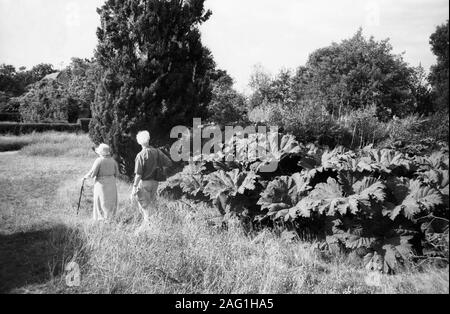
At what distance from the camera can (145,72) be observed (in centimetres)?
912

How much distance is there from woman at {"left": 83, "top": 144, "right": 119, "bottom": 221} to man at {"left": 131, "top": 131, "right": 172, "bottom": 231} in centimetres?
43

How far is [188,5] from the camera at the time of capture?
946 cm

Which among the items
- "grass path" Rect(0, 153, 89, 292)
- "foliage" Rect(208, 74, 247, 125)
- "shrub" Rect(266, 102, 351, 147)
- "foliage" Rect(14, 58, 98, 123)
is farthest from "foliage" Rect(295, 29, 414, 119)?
"grass path" Rect(0, 153, 89, 292)

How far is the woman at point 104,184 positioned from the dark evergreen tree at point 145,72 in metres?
2.49

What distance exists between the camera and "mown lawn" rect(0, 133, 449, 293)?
12.6ft

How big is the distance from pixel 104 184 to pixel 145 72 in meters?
3.63

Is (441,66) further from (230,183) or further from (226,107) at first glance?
(226,107)

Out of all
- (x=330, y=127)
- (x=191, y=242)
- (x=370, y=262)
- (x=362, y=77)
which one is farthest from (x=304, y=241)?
(x=362, y=77)

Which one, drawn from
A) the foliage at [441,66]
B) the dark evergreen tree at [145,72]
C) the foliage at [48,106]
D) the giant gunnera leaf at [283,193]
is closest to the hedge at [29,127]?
the foliage at [48,106]

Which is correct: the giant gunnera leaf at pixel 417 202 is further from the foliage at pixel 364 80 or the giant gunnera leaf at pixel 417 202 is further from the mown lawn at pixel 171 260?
the foliage at pixel 364 80

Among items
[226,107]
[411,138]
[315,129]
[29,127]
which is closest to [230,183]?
[315,129]

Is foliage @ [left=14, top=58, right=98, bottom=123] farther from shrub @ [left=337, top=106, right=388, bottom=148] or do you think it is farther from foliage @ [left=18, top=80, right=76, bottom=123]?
shrub @ [left=337, top=106, right=388, bottom=148]

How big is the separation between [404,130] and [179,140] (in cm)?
608

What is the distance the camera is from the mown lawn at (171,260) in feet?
12.6
